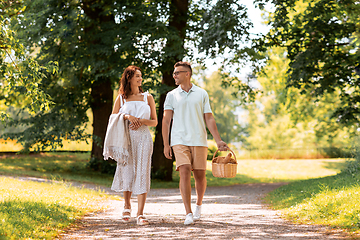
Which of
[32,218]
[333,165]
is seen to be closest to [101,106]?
[32,218]

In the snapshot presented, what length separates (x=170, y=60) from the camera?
1414 cm

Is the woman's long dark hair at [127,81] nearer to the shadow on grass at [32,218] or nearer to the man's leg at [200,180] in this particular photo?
the man's leg at [200,180]

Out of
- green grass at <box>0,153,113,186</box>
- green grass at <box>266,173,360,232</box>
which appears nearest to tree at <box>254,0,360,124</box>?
green grass at <box>266,173,360,232</box>

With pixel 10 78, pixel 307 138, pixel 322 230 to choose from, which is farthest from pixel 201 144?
pixel 307 138

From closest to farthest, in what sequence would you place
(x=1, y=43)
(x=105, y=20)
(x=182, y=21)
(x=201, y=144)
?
(x=201, y=144), (x=1, y=43), (x=182, y=21), (x=105, y=20)

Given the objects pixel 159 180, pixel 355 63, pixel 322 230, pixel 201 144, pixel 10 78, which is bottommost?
pixel 159 180

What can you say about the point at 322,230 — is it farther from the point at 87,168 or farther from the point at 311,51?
the point at 87,168

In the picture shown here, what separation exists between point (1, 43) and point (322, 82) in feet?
38.6

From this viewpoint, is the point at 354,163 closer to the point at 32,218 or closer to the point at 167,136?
the point at 167,136

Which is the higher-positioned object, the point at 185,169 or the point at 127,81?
the point at 127,81

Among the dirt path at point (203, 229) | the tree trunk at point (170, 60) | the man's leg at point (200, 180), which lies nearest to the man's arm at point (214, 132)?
the man's leg at point (200, 180)

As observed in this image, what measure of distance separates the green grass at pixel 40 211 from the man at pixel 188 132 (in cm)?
182

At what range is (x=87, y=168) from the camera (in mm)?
17734

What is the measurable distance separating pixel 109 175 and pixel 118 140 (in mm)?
11315
